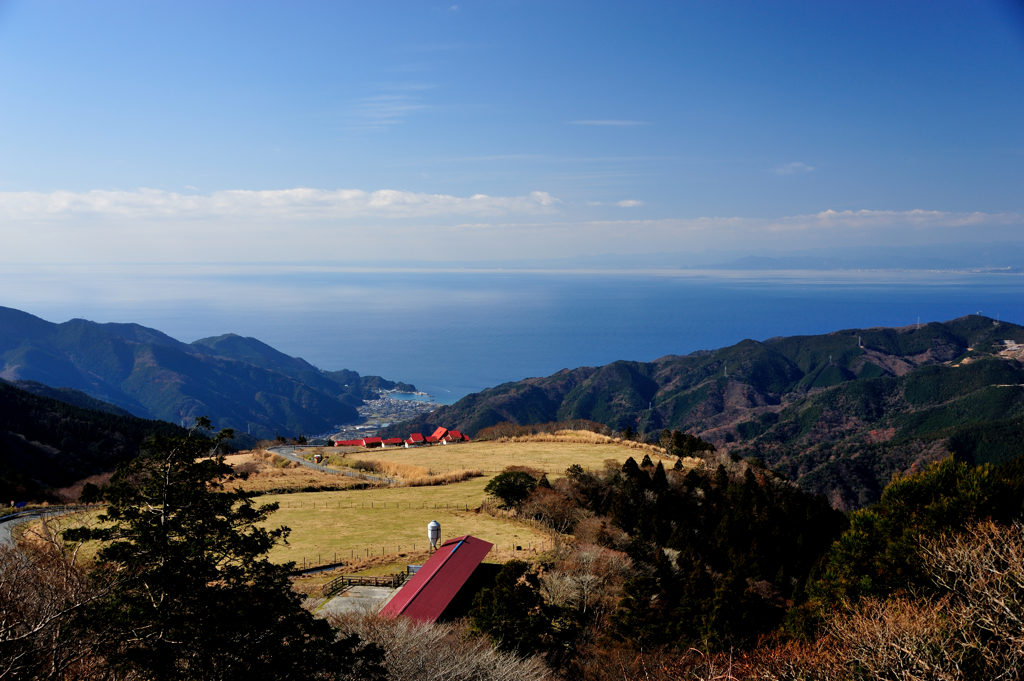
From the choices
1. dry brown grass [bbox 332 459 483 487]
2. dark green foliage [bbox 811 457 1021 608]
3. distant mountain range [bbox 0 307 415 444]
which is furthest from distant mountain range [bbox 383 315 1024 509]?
dry brown grass [bbox 332 459 483 487]

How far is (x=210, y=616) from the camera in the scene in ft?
27.0

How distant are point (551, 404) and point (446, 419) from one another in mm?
28816

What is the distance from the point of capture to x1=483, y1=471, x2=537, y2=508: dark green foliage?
25.0m

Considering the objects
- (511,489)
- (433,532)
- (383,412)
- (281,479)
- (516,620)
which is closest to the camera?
(516,620)

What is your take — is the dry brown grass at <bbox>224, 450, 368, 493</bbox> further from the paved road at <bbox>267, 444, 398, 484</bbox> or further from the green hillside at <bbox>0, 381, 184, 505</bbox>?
the green hillside at <bbox>0, 381, 184, 505</bbox>

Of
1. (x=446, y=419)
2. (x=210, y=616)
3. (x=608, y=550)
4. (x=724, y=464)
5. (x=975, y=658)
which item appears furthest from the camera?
(x=446, y=419)

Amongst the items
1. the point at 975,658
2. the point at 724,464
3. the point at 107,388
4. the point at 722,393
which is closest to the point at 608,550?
the point at 975,658

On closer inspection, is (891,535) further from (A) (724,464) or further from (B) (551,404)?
(B) (551,404)

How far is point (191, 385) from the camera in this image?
175 m

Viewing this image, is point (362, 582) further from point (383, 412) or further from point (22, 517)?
point (383, 412)

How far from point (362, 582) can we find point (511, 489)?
9.56 metres

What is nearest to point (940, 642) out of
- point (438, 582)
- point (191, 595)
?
point (438, 582)

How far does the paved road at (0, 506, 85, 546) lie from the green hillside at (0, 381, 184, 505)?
19879 mm

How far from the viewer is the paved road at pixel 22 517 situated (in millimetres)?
18844
